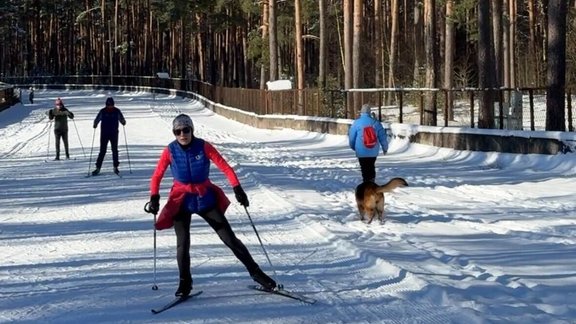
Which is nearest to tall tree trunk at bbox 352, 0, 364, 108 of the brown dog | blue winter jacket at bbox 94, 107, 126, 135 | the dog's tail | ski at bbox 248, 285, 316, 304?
blue winter jacket at bbox 94, 107, 126, 135

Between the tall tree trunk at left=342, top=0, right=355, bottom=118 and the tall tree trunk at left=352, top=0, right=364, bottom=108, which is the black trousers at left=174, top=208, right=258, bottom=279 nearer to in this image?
the tall tree trunk at left=352, top=0, right=364, bottom=108

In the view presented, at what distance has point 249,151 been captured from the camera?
28.6 metres

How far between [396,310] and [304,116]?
2852 cm

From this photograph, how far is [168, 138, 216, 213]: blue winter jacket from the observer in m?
8.03

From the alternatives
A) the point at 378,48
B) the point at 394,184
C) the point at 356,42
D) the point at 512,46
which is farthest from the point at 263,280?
the point at 378,48

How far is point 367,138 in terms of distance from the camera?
14461 mm

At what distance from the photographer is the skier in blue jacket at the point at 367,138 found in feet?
47.4

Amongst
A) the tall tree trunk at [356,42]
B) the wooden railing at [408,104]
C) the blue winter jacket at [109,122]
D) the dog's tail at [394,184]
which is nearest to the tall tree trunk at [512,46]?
the wooden railing at [408,104]

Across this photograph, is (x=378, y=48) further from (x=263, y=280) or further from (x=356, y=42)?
(x=263, y=280)

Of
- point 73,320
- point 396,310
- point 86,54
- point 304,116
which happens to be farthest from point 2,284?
point 86,54

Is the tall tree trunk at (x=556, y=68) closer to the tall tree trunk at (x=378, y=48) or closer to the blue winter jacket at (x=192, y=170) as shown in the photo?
the blue winter jacket at (x=192, y=170)

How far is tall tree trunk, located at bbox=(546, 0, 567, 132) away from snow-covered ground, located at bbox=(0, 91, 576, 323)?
182cm

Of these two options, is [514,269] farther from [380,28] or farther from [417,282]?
[380,28]

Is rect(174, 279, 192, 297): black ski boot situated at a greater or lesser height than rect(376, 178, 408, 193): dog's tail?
lesser
